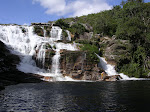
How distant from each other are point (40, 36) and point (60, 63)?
60.3 feet

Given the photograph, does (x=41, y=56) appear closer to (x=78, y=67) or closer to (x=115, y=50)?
(x=78, y=67)

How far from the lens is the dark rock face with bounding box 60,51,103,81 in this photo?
30219mm

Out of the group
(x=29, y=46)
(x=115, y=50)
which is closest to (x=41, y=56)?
(x=29, y=46)

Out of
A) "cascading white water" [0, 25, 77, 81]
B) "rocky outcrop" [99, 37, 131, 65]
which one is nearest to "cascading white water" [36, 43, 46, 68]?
"cascading white water" [0, 25, 77, 81]

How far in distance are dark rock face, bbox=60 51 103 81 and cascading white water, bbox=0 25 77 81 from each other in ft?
4.38

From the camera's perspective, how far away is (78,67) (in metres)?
31.1

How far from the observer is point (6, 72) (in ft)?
86.4

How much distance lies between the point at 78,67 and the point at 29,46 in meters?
15.8

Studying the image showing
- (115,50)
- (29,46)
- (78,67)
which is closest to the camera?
(78,67)

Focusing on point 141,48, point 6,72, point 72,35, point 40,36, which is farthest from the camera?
point 72,35

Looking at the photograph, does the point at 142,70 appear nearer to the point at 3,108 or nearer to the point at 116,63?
the point at 116,63

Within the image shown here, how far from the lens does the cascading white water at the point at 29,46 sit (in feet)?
106

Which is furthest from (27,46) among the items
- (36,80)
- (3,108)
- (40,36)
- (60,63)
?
(3,108)

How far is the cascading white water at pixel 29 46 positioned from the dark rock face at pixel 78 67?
4.38ft
